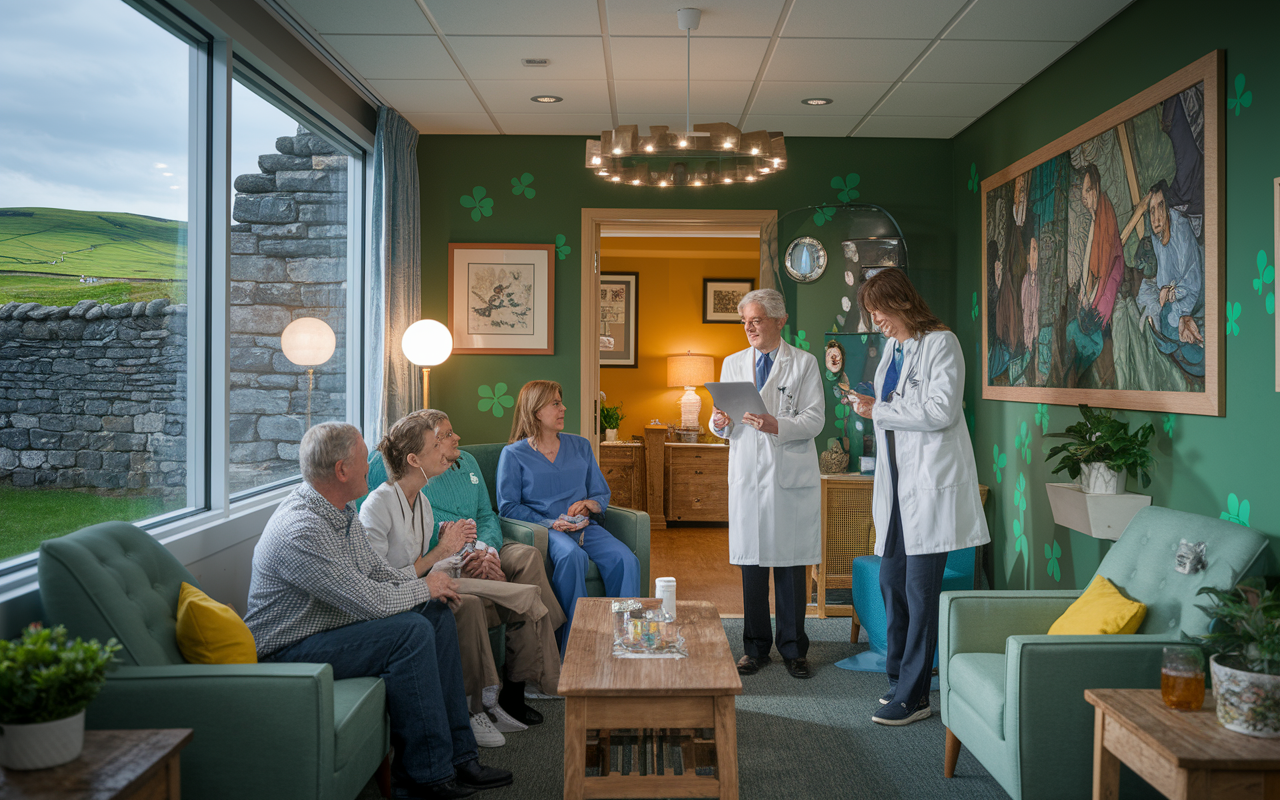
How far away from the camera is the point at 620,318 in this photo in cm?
778

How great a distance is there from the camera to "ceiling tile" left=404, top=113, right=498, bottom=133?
4656 mm

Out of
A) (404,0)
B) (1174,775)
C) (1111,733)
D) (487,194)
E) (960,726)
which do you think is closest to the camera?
(1174,775)

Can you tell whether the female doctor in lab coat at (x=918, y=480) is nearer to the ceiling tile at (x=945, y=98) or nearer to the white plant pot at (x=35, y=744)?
the ceiling tile at (x=945, y=98)

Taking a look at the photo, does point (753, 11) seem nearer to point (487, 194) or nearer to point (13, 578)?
point (487, 194)

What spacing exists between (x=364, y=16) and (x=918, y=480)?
→ 2655 mm

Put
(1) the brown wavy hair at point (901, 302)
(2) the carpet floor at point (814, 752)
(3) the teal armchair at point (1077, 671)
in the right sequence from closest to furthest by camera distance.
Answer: (3) the teal armchair at point (1077, 671)
(2) the carpet floor at point (814, 752)
(1) the brown wavy hair at point (901, 302)

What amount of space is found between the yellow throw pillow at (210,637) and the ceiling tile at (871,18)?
269cm

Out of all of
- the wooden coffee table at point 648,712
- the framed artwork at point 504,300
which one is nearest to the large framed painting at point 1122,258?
the wooden coffee table at point 648,712

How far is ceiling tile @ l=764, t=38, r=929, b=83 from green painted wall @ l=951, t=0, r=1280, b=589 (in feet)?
2.23

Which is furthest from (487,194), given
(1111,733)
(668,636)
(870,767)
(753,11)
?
(1111,733)

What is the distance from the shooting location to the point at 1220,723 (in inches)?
73.7

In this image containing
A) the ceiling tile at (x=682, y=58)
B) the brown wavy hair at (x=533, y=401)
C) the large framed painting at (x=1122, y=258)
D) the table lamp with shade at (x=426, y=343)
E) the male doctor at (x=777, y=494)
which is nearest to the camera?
the large framed painting at (x=1122, y=258)

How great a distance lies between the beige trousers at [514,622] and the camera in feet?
9.52

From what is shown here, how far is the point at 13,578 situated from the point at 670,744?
176cm
